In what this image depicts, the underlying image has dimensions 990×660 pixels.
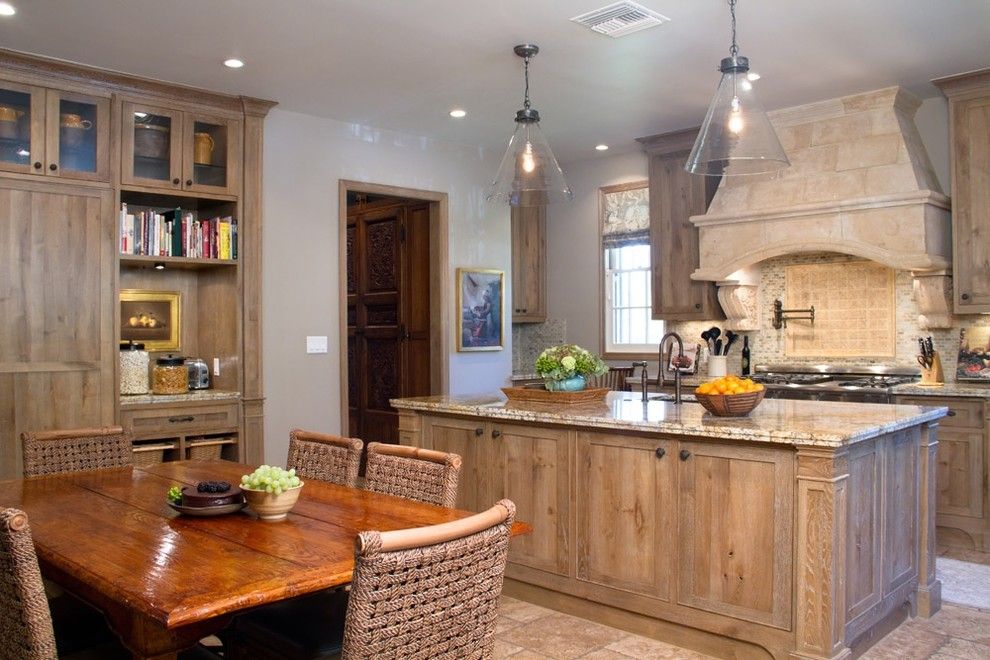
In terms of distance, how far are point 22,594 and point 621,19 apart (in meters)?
3.44

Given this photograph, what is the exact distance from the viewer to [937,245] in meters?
5.15

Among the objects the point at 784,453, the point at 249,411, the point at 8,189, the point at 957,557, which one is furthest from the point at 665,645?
the point at 8,189

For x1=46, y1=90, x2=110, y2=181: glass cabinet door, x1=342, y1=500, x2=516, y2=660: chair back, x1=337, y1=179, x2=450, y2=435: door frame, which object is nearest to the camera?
x1=342, y1=500, x2=516, y2=660: chair back

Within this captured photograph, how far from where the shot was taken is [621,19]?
403cm

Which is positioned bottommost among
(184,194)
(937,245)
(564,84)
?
(937,245)

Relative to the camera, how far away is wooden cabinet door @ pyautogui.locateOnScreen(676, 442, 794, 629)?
3.06 meters

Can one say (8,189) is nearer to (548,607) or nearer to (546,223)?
(548,607)

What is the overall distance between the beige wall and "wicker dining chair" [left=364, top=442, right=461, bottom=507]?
9.31 ft

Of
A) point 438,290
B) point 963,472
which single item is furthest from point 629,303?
point 963,472

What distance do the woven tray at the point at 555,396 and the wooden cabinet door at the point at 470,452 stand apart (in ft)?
0.74

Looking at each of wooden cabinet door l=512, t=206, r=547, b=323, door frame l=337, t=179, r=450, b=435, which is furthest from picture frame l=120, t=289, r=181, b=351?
wooden cabinet door l=512, t=206, r=547, b=323

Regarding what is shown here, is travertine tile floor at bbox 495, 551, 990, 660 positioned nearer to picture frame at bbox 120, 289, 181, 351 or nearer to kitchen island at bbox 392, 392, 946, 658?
kitchen island at bbox 392, 392, 946, 658

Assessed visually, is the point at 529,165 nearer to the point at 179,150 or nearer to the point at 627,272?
the point at 179,150

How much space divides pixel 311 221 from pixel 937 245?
398cm
